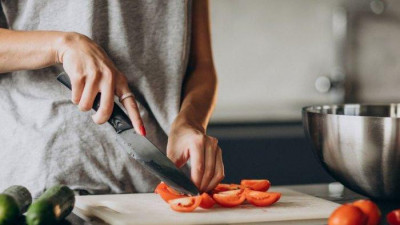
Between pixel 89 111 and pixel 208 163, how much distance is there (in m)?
0.33

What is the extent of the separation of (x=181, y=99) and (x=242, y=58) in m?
1.94

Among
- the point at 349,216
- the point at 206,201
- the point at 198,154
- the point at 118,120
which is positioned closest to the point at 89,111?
the point at 118,120

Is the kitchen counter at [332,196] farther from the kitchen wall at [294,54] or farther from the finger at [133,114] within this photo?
the kitchen wall at [294,54]

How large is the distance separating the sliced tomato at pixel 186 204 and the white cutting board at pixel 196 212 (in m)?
0.01

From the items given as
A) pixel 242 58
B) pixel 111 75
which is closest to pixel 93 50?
pixel 111 75

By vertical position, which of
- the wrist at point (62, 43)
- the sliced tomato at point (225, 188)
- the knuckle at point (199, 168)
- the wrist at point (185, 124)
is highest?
the wrist at point (62, 43)

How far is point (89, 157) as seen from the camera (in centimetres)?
149

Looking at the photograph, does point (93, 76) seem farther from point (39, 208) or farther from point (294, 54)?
point (294, 54)

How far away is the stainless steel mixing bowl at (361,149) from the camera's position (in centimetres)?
126

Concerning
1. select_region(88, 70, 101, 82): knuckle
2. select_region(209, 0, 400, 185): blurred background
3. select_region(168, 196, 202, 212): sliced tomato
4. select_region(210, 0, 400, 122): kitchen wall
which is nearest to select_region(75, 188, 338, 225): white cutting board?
select_region(168, 196, 202, 212): sliced tomato

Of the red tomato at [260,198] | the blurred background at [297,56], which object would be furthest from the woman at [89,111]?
the blurred background at [297,56]

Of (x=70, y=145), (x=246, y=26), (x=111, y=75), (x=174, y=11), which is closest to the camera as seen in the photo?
(x=111, y=75)

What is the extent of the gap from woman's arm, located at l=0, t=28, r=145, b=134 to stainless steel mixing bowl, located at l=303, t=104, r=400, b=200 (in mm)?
392

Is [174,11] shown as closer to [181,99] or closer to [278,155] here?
[181,99]
